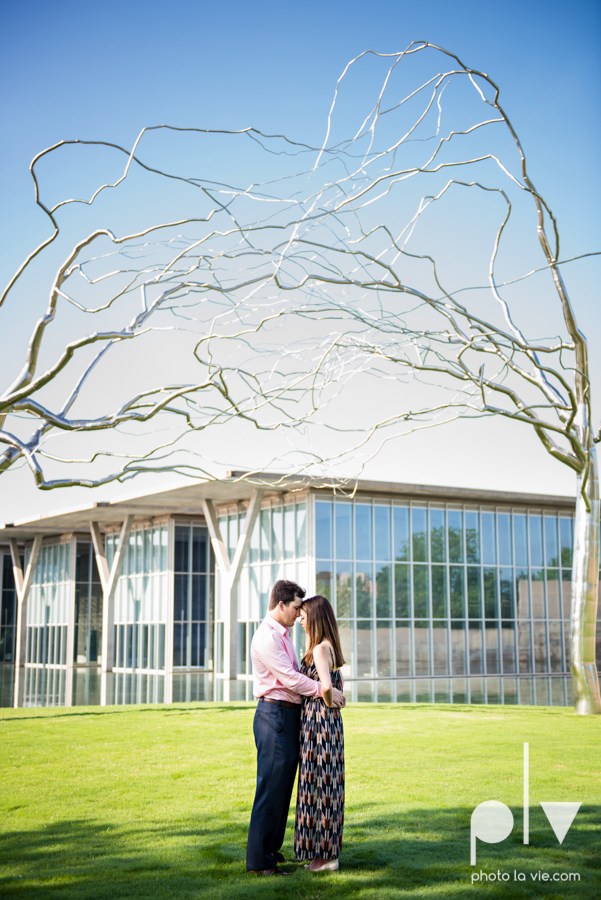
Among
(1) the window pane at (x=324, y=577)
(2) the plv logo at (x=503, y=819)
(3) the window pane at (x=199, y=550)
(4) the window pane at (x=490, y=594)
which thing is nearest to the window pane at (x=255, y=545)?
(1) the window pane at (x=324, y=577)

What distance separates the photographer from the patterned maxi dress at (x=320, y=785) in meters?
5.20

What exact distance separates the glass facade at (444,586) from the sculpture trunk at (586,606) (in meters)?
14.2

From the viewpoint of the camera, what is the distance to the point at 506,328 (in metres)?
16.2

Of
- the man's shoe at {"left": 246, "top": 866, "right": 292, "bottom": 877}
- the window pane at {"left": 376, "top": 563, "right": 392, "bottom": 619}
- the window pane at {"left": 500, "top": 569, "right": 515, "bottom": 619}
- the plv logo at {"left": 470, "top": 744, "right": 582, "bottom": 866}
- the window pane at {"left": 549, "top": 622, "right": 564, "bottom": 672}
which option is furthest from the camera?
the window pane at {"left": 549, "top": 622, "right": 564, "bottom": 672}

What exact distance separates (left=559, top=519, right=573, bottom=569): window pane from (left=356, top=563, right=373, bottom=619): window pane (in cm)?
871

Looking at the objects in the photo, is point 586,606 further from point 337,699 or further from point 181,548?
point 181,548

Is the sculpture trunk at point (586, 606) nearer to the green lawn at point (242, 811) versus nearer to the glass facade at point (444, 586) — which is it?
the green lawn at point (242, 811)

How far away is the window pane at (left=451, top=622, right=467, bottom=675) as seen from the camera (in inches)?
1228

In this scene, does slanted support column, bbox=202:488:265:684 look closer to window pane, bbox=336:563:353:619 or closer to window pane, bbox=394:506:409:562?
window pane, bbox=336:563:353:619

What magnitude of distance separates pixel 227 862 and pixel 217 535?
26.1 meters

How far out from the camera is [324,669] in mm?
5188

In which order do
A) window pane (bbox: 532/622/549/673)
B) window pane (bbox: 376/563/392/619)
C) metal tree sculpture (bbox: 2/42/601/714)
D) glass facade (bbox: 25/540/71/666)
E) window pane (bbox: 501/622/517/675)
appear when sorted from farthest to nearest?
glass facade (bbox: 25/540/71/666)
window pane (bbox: 532/622/549/673)
window pane (bbox: 501/622/517/675)
window pane (bbox: 376/563/392/619)
metal tree sculpture (bbox: 2/42/601/714)

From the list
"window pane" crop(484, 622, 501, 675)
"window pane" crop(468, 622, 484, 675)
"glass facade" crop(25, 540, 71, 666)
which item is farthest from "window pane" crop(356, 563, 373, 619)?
"glass facade" crop(25, 540, 71, 666)

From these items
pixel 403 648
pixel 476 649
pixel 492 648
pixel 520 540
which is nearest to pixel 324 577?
pixel 403 648
